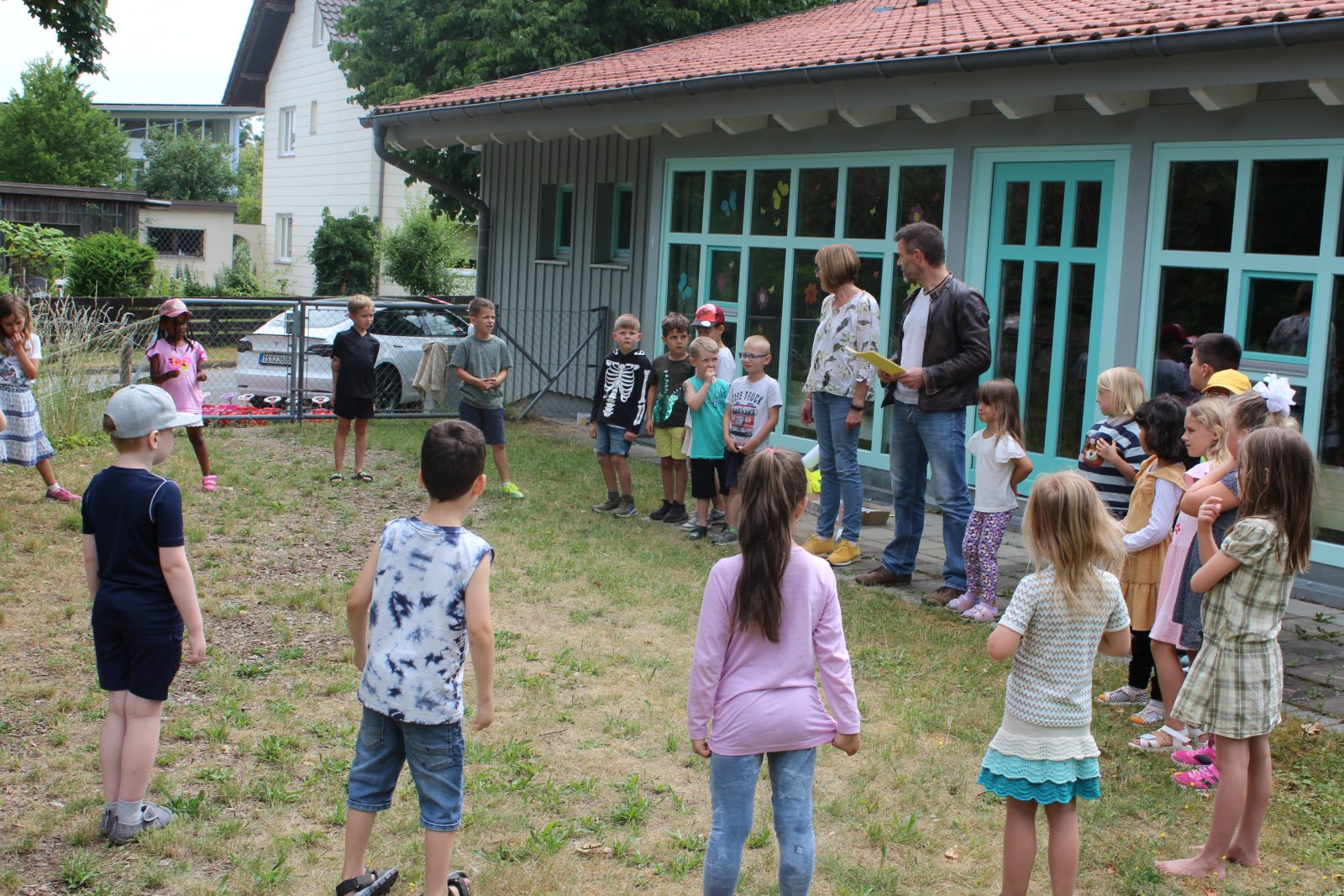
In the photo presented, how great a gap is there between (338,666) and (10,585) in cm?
240

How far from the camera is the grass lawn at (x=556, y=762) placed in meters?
4.18

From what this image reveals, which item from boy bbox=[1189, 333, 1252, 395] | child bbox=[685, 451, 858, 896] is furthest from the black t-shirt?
child bbox=[685, 451, 858, 896]

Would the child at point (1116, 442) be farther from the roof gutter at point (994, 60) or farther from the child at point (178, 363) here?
the child at point (178, 363)

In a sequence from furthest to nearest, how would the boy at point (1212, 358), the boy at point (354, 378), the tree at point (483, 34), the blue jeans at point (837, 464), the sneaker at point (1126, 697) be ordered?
the tree at point (483, 34), the boy at point (354, 378), the blue jeans at point (837, 464), the boy at point (1212, 358), the sneaker at point (1126, 697)

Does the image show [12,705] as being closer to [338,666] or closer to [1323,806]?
[338,666]

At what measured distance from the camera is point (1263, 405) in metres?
4.61

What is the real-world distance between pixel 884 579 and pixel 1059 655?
4303 mm

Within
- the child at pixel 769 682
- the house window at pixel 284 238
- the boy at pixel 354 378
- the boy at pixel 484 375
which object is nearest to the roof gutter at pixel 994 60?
→ the boy at pixel 484 375

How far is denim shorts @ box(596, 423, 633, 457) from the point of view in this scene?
9734 mm

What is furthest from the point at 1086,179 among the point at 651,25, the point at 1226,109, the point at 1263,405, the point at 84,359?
the point at 651,25

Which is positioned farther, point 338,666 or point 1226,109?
point 1226,109

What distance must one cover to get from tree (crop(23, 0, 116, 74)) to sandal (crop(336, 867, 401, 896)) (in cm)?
766

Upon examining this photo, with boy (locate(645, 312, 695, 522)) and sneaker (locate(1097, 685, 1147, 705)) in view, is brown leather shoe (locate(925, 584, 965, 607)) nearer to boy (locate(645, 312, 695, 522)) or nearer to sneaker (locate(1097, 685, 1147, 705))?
sneaker (locate(1097, 685, 1147, 705))

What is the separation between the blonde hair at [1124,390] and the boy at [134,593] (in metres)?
4.37
